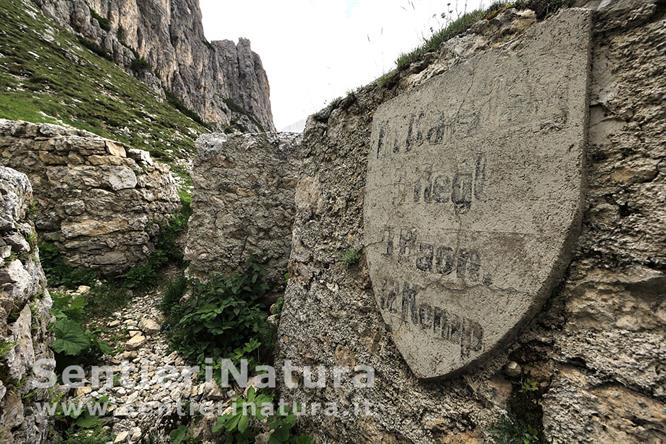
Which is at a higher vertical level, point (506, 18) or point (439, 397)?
point (506, 18)

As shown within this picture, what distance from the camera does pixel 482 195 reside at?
1.48m

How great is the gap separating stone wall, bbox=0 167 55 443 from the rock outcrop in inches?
1792

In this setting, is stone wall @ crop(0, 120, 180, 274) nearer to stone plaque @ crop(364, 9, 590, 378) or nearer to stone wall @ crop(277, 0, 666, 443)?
stone plaque @ crop(364, 9, 590, 378)

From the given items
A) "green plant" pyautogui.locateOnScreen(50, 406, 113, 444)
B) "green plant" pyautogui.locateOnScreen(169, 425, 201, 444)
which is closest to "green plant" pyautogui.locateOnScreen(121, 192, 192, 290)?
"green plant" pyautogui.locateOnScreen(50, 406, 113, 444)

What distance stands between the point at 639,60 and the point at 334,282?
2.09 m

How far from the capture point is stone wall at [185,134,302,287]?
4617mm

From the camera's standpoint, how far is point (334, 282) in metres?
2.58

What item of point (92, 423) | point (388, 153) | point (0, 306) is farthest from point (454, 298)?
point (92, 423)

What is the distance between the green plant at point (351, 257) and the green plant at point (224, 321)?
157cm

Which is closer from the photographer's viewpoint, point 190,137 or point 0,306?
point 0,306

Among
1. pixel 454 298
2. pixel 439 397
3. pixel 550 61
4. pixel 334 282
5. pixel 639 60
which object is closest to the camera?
pixel 639 60

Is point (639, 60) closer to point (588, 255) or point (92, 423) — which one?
point (588, 255)

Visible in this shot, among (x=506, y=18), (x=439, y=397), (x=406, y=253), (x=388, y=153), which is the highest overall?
(x=506, y=18)

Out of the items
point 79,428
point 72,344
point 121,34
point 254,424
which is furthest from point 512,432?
point 121,34
